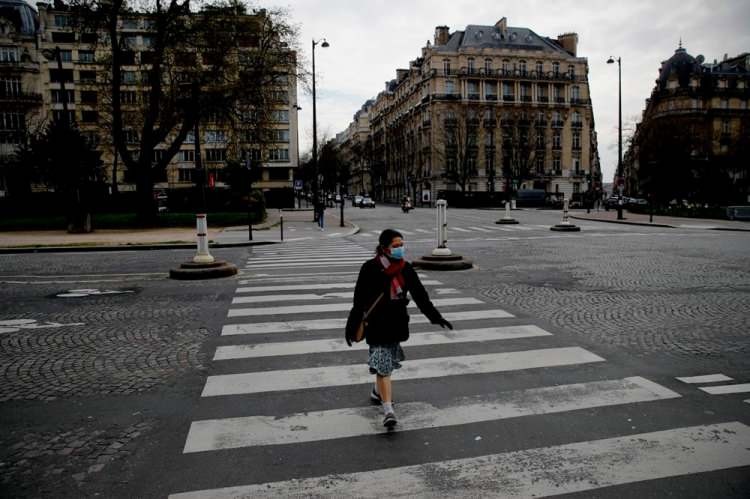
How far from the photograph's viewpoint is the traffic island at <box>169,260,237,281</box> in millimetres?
12484

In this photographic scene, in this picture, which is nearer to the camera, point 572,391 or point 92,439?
point 92,439

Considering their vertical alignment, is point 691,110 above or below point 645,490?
above

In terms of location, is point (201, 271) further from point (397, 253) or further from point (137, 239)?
point (137, 239)

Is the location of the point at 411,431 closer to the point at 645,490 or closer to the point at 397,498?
the point at 397,498

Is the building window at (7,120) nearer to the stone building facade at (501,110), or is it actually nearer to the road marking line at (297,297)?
the stone building facade at (501,110)

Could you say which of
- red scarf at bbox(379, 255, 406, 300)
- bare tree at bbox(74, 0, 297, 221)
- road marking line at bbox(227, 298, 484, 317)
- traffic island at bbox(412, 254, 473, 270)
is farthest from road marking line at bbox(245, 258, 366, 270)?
bare tree at bbox(74, 0, 297, 221)

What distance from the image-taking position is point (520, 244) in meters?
20.0

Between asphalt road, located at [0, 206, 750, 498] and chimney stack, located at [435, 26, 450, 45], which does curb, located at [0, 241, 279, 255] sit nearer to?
asphalt road, located at [0, 206, 750, 498]

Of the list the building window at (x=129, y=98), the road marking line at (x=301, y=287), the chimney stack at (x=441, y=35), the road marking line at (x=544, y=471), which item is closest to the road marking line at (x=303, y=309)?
the road marking line at (x=301, y=287)

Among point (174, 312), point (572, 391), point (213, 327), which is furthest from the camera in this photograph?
point (174, 312)

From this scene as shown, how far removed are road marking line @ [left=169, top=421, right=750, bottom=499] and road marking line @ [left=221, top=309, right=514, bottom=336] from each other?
157 inches

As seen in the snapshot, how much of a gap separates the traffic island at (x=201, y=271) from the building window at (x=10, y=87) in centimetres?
7486

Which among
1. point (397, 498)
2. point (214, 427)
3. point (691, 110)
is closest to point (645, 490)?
point (397, 498)

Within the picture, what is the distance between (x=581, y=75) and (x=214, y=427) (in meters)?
95.1
